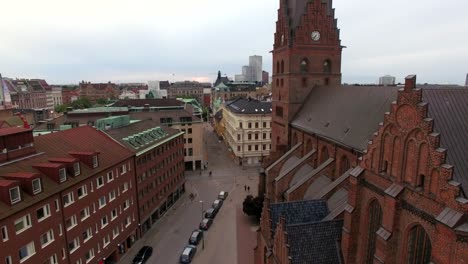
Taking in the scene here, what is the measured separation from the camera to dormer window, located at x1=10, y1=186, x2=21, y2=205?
21533 millimetres

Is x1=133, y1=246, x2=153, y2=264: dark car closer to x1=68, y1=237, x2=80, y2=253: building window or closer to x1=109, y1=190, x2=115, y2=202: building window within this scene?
x1=109, y1=190, x2=115, y2=202: building window

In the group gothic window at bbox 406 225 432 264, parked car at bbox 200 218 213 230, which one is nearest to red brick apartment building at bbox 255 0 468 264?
gothic window at bbox 406 225 432 264

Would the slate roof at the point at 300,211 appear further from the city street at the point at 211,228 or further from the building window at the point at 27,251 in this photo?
the building window at the point at 27,251

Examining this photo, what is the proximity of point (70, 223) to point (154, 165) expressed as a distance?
16.3 metres

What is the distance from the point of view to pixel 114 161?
33375 mm

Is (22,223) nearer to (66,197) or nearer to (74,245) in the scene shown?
(66,197)

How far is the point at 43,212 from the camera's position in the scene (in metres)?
24.0

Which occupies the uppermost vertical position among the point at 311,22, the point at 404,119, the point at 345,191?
the point at 311,22

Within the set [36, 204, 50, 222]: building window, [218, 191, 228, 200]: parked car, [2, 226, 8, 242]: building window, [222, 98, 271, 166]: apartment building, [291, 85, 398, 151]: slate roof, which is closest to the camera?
[2, 226, 8, 242]: building window

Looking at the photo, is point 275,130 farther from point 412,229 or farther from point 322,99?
point 412,229

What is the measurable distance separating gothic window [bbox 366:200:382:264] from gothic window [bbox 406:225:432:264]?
109 inches

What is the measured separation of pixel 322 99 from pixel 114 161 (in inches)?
1021

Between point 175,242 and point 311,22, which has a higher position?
point 311,22

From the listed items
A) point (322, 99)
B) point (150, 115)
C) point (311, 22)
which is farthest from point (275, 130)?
point (150, 115)
